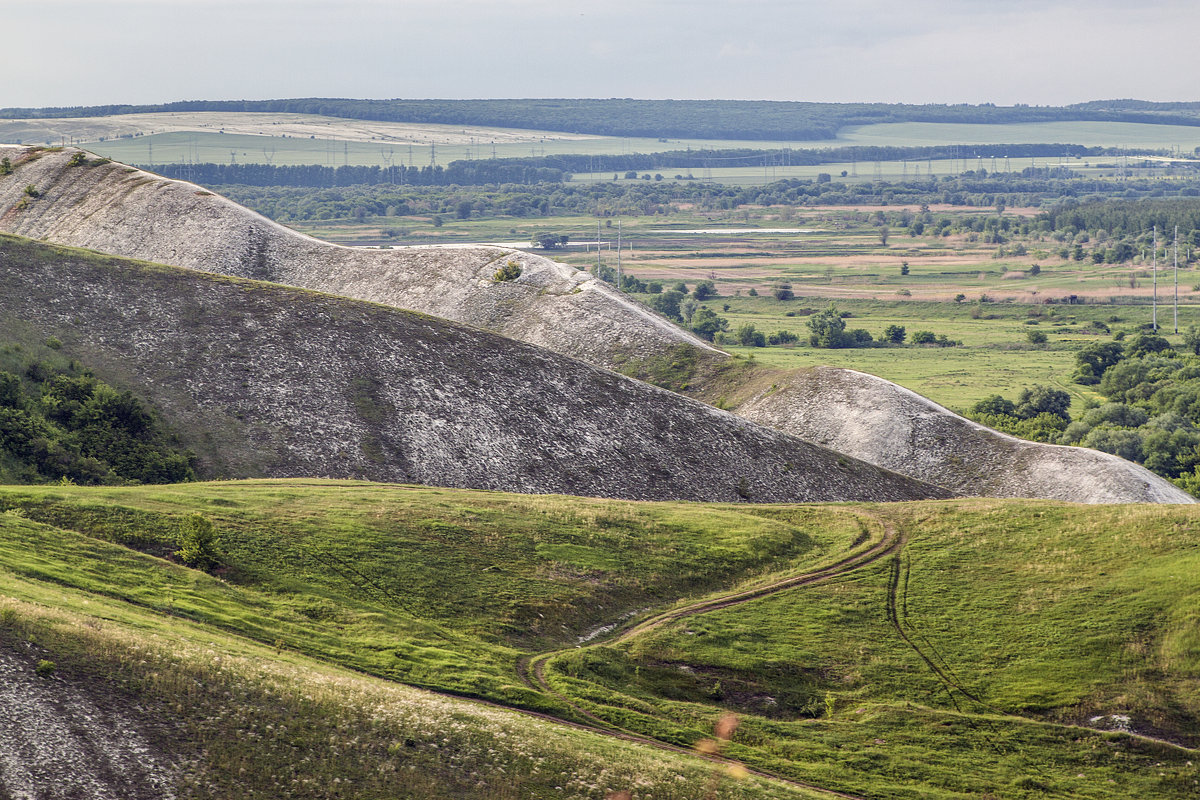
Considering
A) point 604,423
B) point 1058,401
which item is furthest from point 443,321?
point 1058,401

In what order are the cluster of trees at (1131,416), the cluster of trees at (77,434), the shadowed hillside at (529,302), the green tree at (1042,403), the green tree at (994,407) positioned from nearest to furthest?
the cluster of trees at (77,434) < the shadowed hillside at (529,302) < the cluster of trees at (1131,416) < the green tree at (994,407) < the green tree at (1042,403)

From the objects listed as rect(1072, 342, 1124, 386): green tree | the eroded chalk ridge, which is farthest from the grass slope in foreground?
rect(1072, 342, 1124, 386): green tree

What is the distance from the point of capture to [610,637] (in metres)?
48.8

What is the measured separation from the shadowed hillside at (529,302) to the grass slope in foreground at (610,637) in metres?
44.8

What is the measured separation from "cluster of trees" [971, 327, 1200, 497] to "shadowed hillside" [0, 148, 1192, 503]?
1165 inches

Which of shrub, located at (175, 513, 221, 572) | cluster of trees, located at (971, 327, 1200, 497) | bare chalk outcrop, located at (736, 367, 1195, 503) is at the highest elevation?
shrub, located at (175, 513, 221, 572)

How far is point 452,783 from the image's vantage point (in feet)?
106

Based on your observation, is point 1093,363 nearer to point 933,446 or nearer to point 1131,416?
Result: point 1131,416

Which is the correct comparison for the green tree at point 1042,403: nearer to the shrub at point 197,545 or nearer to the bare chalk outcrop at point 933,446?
the bare chalk outcrop at point 933,446

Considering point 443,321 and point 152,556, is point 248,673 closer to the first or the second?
point 152,556

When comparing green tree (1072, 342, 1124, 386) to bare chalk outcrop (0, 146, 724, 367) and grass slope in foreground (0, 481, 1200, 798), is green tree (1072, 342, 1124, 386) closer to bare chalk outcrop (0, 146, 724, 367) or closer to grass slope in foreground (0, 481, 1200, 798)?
bare chalk outcrop (0, 146, 724, 367)

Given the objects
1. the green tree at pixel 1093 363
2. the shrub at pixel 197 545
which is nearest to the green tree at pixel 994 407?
the green tree at pixel 1093 363

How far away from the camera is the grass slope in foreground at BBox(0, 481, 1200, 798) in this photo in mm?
33500

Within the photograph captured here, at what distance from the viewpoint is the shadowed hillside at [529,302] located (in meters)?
106
